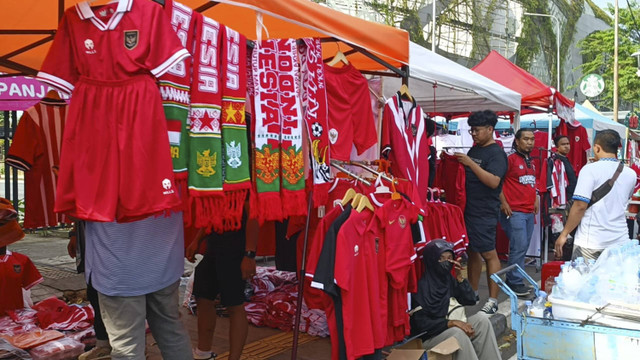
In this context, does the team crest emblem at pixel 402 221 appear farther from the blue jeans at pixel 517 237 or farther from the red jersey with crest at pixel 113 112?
the blue jeans at pixel 517 237

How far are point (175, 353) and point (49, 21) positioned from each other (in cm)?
333

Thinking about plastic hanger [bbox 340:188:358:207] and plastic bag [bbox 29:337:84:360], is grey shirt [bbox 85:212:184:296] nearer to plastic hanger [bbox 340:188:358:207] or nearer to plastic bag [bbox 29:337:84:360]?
plastic hanger [bbox 340:188:358:207]

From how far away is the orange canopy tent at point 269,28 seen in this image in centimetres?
337

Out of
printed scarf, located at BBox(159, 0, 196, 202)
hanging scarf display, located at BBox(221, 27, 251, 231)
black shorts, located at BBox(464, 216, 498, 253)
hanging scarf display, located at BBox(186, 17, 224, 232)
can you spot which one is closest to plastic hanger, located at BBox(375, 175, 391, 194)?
hanging scarf display, located at BBox(221, 27, 251, 231)

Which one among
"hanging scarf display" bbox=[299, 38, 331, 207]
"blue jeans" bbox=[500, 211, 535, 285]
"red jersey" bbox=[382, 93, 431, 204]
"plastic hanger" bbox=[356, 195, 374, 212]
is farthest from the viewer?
"blue jeans" bbox=[500, 211, 535, 285]

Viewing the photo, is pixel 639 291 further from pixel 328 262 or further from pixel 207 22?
pixel 207 22

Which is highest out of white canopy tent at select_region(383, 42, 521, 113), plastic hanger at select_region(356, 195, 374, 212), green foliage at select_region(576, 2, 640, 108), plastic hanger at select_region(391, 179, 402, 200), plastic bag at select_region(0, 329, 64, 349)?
green foliage at select_region(576, 2, 640, 108)

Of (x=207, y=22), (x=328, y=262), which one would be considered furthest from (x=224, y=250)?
(x=207, y=22)

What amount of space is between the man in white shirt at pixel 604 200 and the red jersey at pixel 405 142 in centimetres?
161

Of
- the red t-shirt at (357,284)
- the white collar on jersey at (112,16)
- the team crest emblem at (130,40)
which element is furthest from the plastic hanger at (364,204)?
the white collar on jersey at (112,16)

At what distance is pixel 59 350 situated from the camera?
4102 mm

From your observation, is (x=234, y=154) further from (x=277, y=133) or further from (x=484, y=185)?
(x=484, y=185)

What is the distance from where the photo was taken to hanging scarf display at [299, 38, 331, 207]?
3.48 meters

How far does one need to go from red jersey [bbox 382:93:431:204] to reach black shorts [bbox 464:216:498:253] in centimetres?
154
